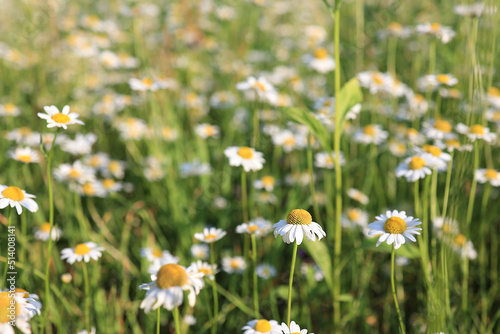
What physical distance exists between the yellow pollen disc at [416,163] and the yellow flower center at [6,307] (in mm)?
1247

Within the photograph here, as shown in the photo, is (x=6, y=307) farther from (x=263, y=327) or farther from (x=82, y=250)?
(x=263, y=327)

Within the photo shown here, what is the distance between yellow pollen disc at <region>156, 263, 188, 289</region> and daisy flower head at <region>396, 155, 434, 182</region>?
0.85 meters

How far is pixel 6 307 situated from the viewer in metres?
0.95

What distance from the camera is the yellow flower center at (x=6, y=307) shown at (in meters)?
0.92

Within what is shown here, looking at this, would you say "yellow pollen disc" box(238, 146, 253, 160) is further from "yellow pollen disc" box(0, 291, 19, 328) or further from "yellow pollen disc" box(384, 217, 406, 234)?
"yellow pollen disc" box(0, 291, 19, 328)

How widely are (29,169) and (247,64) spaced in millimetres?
1853

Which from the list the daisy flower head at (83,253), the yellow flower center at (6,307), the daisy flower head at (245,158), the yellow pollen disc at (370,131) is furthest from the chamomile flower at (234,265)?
the yellow pollen disc at (370,131)

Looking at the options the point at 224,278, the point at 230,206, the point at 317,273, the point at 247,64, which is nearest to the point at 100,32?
the point at 247,64

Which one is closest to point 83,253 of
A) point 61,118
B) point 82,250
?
point 82,250

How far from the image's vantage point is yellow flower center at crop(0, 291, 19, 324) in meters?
0.92

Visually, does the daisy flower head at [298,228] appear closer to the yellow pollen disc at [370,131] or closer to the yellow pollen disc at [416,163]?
the yellow pollen disc at [416,163]

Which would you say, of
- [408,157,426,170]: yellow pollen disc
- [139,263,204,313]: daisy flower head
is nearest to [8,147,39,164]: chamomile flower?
[139,263,204,313]: daisy flower head

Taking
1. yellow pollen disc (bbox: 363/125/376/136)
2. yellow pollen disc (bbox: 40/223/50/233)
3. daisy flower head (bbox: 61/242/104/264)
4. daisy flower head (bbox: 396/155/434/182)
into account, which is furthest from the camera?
yellow pollen disc (bbox: 363/125/376/136)

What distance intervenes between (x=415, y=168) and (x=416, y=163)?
0.07ft
